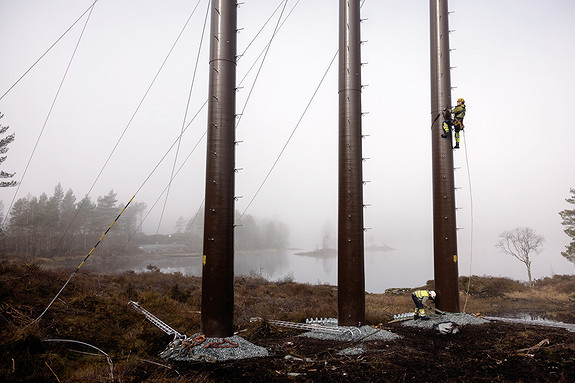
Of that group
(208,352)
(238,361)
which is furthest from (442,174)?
(208,352)

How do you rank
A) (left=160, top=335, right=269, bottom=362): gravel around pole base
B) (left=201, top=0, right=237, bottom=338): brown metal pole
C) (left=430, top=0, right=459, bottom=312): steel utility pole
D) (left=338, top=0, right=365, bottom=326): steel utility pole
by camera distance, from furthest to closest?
(left=430, top=0, right=459, bottom=312): steel utility pole < (left=338, top=0, right=365, bottom=326): steel utility pole < (left=201, top=0, right=237, bottom=338): brown metal pole < (left=160, top=335, right=269, bottom=362): gravel around pole base

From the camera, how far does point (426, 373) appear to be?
6.36 m

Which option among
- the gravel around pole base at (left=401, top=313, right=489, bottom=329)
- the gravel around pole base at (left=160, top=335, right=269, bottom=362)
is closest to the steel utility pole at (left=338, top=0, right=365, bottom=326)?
the gravel around pole base at (left=401, top=313, right=489, bottom=329)

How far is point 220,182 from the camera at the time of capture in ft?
28.9

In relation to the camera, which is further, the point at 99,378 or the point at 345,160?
the point at 345,160

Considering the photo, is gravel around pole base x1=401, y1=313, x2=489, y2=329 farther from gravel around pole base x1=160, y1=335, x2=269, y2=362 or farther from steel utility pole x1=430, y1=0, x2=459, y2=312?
gravel around pole base x1=160, y1=335, x2=269, y2=362

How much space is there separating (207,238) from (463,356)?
21.9 feet

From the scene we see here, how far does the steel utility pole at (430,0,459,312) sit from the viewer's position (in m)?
12.7

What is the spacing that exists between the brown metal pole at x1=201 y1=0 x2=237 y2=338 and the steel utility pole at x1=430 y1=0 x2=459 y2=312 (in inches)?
331

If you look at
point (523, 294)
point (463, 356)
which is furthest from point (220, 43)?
point (523, 294)

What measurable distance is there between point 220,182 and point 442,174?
8986 millimetres

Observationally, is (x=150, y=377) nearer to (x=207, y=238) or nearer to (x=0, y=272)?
(x=207, y=238)

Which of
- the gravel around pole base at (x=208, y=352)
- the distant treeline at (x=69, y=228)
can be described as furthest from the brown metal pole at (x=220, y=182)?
the distant treeline at (x=69, y=228)

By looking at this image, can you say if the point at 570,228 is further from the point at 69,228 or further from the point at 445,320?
the point at 69,228
